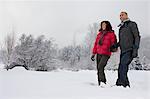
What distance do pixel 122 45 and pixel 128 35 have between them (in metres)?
0.13

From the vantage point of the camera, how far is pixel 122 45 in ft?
10.9

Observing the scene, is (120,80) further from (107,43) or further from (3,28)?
(3,28)

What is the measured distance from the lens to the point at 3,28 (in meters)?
4.58

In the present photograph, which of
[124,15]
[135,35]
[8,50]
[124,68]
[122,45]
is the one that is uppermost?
[124,15]

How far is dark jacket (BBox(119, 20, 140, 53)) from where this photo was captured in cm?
322

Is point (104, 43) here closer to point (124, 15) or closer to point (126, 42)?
point (126, 42)

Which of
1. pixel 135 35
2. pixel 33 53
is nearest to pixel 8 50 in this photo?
pixel 33 53

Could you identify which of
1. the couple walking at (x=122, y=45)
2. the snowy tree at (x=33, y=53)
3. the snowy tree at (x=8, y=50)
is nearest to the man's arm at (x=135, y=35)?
the couple walking at (x=122, y=45)

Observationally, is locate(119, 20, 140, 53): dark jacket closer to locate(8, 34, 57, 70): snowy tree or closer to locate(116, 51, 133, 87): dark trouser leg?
locate(116, 51, 133, 87): dark trouser leg

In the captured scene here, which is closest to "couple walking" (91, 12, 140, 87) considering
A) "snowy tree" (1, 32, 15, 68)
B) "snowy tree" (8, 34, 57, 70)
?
"snowy tree" (1, 32, 15, 68)

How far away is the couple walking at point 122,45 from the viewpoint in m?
3.24

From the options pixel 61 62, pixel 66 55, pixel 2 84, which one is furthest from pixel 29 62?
pixel 2 84

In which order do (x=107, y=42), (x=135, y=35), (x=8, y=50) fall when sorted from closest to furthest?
(x=135, y=35) → (x=107, y=42) → (x=8, y=50)

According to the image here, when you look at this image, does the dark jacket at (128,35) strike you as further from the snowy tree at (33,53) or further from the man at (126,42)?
the snowy tree at (33,53)
